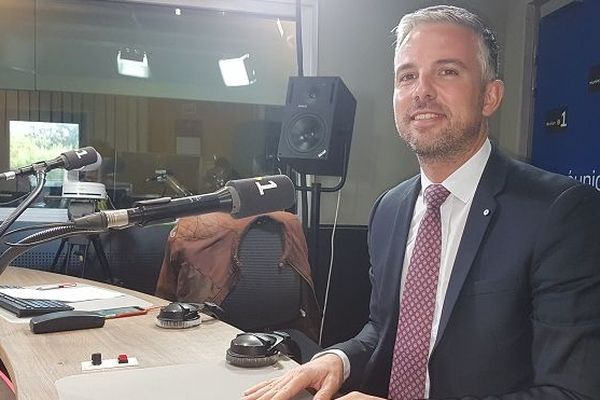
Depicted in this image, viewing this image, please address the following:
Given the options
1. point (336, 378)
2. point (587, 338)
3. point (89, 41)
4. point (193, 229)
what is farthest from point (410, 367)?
point (89, 41)

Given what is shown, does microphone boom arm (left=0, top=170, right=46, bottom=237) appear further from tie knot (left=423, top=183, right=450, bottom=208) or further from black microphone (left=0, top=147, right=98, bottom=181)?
tie knot (left=423, top=183, right=450, bottom=208)

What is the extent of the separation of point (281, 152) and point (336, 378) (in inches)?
83.0

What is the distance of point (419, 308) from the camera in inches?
50.3

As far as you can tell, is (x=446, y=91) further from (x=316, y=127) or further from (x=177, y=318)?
(x=316, y=127)

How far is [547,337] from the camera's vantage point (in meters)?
1.05

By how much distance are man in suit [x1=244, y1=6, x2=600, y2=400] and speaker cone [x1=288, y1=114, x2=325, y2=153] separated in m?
1.64

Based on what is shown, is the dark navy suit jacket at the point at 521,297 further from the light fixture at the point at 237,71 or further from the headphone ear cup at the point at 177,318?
the light fixture at the point at 237,71

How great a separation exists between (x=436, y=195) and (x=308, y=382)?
0.53 m

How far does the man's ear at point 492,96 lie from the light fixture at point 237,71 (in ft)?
8.50

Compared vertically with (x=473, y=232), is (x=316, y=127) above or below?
above

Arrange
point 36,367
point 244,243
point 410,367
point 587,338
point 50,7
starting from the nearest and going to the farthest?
point 587,338
point 36,367
point 410,367
point 244,243
point 50,7

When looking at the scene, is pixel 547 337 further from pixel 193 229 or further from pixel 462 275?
pixel 193 229

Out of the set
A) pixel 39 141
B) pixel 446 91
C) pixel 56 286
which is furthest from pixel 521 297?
pixel 39 141

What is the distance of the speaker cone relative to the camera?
307 centimetres
